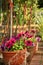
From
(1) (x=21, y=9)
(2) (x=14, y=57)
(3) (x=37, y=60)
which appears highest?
(1) (x=21, y=9)

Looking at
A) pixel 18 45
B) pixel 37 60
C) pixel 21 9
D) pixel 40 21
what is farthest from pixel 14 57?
pixel 40 21

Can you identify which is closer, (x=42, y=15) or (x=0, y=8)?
(x=0, y=8)

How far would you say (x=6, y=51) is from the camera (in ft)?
12.4

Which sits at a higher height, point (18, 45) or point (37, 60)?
point (18, 45)

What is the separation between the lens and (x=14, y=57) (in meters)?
3.65

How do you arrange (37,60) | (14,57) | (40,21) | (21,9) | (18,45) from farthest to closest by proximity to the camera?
(40,21) < (21,9) < (37,60) < (18,45) < (14,57)

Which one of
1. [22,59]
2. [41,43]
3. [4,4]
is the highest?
[4,4]

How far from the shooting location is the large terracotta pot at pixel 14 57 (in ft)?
12.0

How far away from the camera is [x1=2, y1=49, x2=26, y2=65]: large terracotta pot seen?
144 inches

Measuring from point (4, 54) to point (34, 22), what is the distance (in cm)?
389

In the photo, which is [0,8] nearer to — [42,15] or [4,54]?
[42,15]

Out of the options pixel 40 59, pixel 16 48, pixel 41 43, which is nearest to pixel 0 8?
pixel 41 43

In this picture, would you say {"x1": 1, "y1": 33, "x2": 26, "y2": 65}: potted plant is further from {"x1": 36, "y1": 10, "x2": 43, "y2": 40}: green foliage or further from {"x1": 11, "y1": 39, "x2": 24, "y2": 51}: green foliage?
{"x1": 36, "y1": 10, "x2": 43, "y2": 40}: green foliage

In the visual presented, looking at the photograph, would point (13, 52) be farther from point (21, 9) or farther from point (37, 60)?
point (21, 9)
